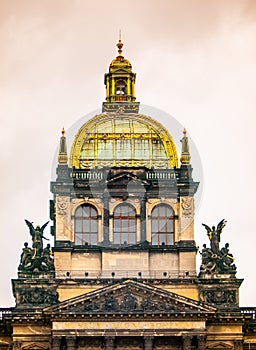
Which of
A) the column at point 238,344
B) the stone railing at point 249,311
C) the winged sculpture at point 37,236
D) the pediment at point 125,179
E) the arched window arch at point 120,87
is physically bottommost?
the column at point 238,344

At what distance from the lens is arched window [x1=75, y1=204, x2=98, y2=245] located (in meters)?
115

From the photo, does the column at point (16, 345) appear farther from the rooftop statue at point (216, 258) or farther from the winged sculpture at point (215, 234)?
the winged sculpture at point (215, 234)

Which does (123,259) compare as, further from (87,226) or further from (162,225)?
(162,225)

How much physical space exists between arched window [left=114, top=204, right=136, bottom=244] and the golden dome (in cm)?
333

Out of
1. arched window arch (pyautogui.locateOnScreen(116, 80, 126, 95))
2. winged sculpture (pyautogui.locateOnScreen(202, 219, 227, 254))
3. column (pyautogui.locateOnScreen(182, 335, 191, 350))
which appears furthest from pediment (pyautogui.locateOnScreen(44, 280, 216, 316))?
arched window arch (pyautogui.locateOnScreen(116, 80, 126, 95))

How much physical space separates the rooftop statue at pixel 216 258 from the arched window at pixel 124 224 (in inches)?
242

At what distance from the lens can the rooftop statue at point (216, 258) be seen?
364 ft

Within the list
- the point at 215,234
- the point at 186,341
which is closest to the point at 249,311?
the point at 215,234

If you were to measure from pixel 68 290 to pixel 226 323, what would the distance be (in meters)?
10.5

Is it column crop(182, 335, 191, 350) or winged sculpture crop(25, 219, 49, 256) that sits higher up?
winged sculpture crop(25, 219, 49, 256)

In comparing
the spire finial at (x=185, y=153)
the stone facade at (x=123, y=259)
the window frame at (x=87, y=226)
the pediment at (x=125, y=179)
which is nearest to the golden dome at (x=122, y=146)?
the stone facade at (x=123, y=259)

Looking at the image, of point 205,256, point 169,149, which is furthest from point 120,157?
point 205,256

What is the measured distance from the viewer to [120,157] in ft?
389

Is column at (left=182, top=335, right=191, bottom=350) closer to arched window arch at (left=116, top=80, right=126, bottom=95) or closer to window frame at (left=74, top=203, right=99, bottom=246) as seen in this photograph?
window frame at (left=74, top=203, right=99, bottom=246)
